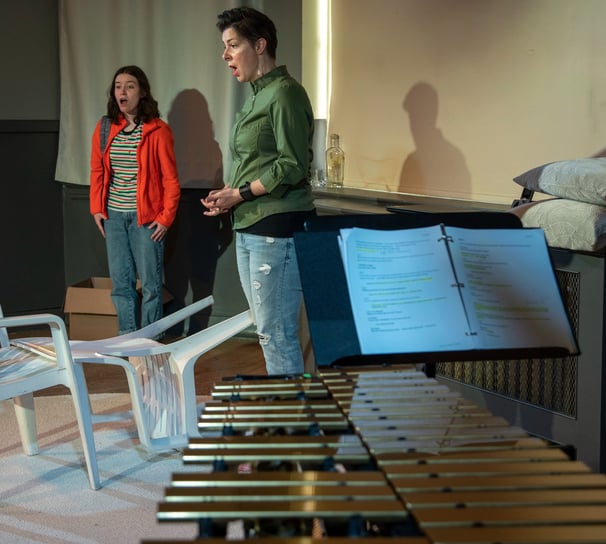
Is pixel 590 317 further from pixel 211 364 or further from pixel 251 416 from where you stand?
pixel 211 364

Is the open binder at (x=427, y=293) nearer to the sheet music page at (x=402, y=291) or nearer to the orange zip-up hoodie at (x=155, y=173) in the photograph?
the sheet music page at (x=402, y=291)

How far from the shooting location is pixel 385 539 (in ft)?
4.23

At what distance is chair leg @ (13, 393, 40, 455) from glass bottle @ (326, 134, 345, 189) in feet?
6.50

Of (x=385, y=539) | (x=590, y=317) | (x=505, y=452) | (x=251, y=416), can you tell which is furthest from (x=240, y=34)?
(x=385, y=539)

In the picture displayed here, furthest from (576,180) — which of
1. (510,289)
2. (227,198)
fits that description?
(227,198)

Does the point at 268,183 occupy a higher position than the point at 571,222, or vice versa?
the point at 268,183

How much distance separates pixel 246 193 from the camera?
348 centimetres

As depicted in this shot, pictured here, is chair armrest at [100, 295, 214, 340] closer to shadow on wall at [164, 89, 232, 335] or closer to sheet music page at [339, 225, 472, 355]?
sheet music page at [339, 225, 472, 355]

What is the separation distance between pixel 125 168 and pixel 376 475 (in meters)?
3.96

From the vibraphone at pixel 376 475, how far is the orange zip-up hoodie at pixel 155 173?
3.29 meters

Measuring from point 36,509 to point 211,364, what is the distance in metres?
1.97

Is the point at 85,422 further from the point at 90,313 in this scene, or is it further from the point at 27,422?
the point at 90,313

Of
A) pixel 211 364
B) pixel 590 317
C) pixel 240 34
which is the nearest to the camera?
pixel 590 317

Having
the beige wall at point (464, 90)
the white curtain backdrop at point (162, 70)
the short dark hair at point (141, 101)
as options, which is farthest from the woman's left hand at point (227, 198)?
the white curtain backdrop at point (162, 70)
